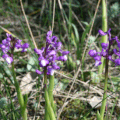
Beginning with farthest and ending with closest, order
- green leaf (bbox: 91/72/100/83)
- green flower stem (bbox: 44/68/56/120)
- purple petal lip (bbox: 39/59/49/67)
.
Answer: green leaf (bbox: 91/72/100/83), green flower stem (bbox: 44/68/56/120), purple petal lip (bbox: 39/59/49/67)

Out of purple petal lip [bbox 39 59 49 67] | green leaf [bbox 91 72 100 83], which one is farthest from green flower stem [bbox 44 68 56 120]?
green leaf [bbox 91 72 100 83]

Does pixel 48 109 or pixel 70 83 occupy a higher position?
pixel 48 109

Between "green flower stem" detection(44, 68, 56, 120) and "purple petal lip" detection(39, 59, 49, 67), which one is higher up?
"purple petal lip" detection(39, 59, 49, 67)

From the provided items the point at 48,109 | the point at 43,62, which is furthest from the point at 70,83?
the point at 43,62

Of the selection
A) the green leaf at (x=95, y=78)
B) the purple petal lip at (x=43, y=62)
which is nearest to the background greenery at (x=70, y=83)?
the green leaf at (x=95, y=78)

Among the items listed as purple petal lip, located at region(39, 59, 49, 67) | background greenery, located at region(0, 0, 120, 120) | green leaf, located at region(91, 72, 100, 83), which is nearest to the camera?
purple petal lip, located at region(39, 59, 49, 67)

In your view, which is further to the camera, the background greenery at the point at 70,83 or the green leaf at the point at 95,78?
the green leaf at the point at 95,78

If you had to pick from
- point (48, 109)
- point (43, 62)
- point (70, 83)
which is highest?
point (43, 62)

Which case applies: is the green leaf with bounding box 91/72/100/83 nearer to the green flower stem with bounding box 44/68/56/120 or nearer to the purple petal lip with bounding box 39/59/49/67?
the green flower stem with bounding box 44/68/56/120

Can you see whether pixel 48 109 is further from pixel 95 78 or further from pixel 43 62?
pixel 95 78

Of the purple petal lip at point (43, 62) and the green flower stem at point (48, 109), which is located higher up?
the purple petal lip at point (43, 62)

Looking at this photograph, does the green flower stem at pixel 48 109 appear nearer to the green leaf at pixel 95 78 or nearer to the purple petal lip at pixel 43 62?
the purple petal lip at pixel 43 62

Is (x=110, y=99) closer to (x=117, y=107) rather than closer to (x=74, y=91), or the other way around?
(x=117, y=107)
